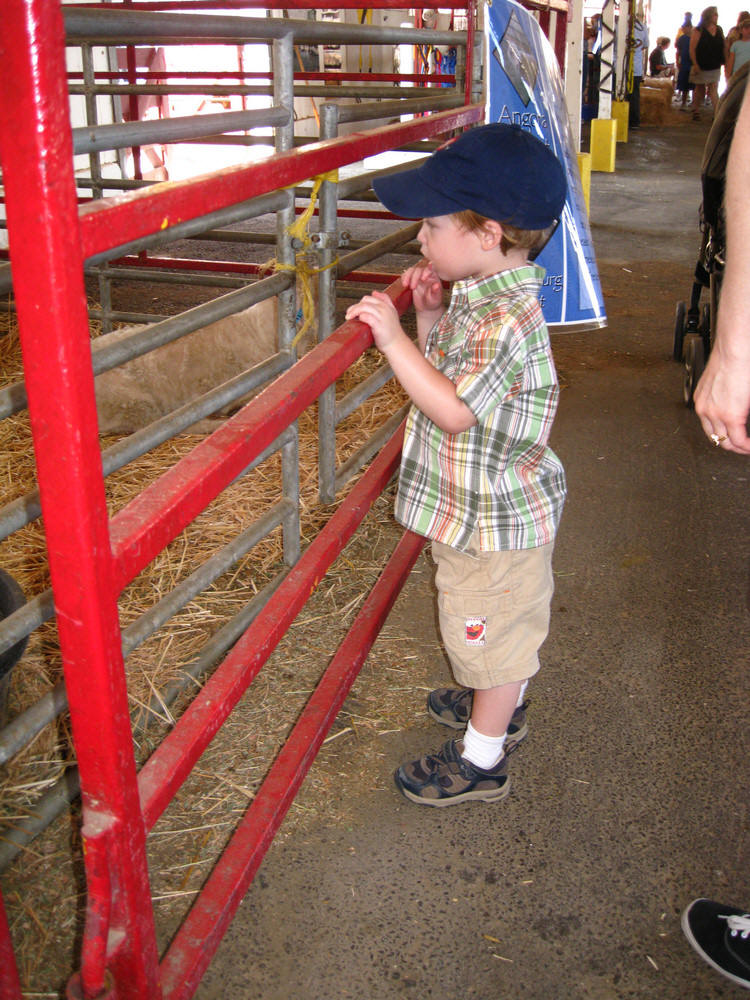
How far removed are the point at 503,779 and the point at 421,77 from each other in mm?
5115

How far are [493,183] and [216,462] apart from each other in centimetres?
78

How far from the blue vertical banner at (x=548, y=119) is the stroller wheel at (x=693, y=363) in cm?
42

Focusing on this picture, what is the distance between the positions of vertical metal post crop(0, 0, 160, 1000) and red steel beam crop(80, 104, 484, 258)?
9 cm

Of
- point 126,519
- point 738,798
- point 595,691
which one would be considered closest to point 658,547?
point 595,691

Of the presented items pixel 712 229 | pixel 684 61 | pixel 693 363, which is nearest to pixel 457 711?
pixel 693 363

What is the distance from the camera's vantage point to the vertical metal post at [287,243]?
2.13 metres

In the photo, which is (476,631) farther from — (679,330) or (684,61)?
(684,61)

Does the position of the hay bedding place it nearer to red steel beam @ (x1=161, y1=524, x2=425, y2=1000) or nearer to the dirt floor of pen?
the dirt floor of pen

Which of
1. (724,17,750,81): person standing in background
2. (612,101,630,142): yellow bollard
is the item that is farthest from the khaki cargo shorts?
(612,101,630,142): yellow bollard

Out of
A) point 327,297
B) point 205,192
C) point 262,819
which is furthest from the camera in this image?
point 327,297

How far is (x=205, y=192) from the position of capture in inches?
52.3

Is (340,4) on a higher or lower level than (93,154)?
higher

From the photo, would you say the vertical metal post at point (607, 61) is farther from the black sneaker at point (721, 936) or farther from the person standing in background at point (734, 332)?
the black sneaker at point (721, 936)

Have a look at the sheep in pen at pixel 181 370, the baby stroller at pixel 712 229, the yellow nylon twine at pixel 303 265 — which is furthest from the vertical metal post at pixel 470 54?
the yellow nylon twine at pixel 303 265
